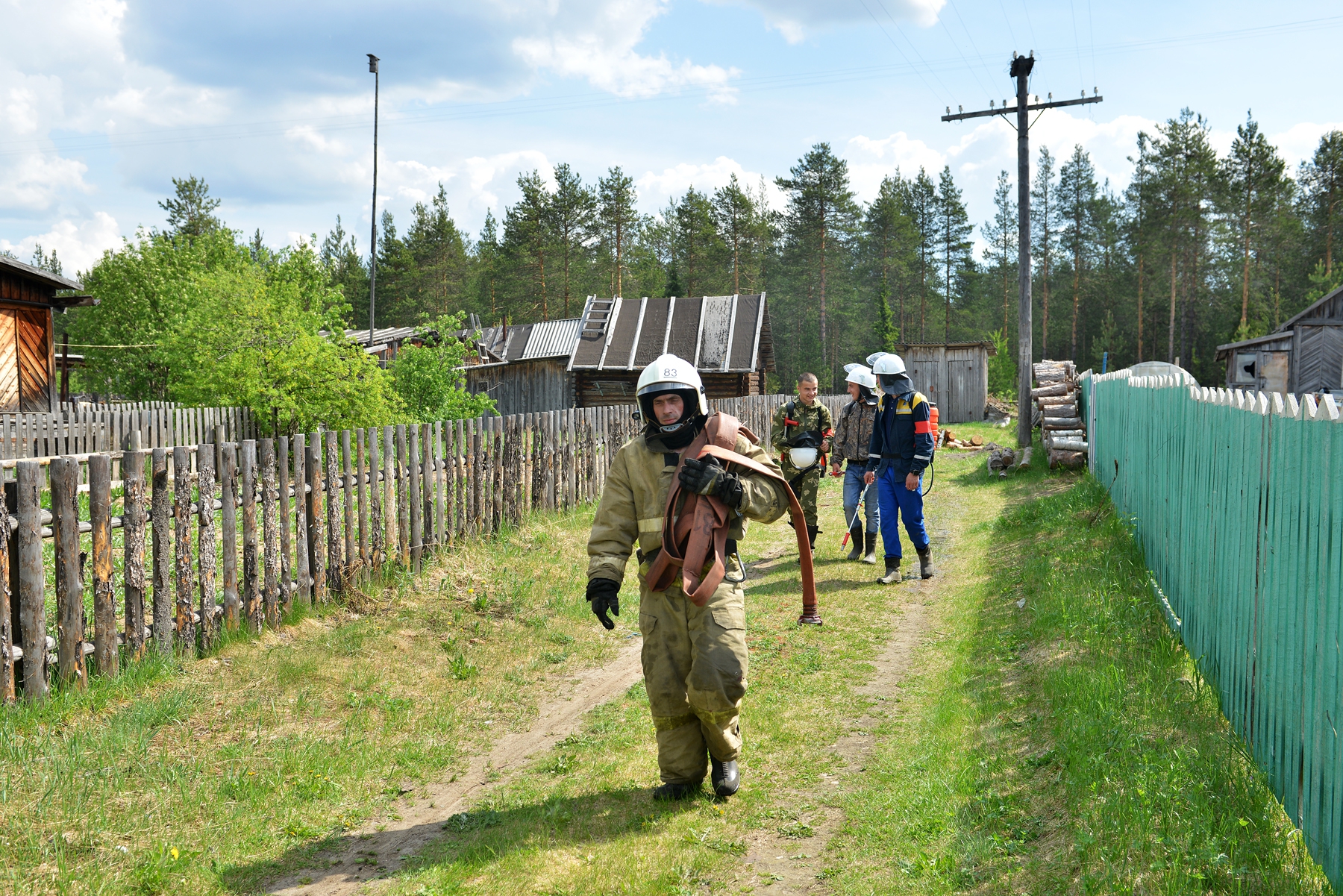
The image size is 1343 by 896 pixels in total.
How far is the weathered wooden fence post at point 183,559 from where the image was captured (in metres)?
5.65

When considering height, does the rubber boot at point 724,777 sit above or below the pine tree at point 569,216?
below

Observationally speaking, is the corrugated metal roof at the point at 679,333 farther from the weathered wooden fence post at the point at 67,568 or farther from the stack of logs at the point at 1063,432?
the weathered wooden fence post at the point at 67,568

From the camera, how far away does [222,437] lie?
2022cm

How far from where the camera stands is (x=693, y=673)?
156 inches

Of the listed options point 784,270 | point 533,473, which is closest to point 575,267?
point 784,270

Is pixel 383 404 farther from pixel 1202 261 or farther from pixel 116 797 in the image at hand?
pixel 1202 261

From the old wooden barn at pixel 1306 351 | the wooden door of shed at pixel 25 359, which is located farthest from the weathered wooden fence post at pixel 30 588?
the old wooden barn at pixel 1306 351

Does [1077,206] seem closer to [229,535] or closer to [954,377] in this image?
[954,377]

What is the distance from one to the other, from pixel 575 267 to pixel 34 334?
32.3m

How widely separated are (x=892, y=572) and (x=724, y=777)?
474 cm

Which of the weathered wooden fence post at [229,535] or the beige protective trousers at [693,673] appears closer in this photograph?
the beige protective trousers at [693,673]

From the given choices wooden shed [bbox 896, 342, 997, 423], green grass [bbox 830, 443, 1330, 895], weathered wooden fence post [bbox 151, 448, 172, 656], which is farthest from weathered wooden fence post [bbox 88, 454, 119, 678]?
wooden shed [bbox 896, 342, 997, 423]

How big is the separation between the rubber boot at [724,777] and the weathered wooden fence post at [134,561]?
362 cm

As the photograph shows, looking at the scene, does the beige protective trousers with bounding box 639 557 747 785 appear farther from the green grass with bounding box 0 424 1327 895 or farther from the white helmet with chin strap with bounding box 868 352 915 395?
the white helmet with chin strap with bounding box 868 352 915 395
